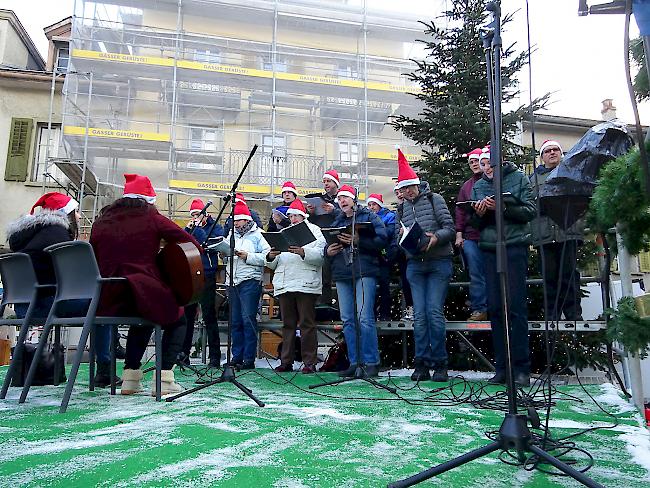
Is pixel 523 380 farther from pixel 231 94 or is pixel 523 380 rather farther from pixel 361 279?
pixel 231 94

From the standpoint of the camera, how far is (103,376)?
4520 mm

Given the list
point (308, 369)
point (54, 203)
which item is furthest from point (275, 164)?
point (54, 203)

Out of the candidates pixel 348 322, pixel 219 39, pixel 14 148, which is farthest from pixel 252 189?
pixel 348 322

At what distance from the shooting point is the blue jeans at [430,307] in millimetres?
4891

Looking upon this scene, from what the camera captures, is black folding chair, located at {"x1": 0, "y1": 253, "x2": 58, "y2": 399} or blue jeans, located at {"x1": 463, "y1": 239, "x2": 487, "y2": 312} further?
blue jeans, located at {"x1": 463, "y1": 239, "x2": 487, "y2": 312}

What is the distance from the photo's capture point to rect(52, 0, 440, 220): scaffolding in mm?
15672

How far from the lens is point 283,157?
52.0 feet

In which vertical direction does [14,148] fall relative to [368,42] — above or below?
below

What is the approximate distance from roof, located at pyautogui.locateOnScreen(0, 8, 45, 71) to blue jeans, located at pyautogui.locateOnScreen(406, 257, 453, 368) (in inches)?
725

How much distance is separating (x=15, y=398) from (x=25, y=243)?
1.19 m

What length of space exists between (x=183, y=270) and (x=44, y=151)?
582 inches

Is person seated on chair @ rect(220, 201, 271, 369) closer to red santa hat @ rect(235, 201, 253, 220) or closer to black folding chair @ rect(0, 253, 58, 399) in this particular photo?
red santa hat @ rect(235, 201, 253, 220)

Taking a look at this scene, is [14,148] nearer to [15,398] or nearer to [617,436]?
[15,398]

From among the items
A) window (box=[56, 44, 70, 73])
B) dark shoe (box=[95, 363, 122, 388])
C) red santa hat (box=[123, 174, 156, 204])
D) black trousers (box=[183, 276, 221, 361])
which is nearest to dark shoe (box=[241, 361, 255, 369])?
black trousers (box=[183, 276, 221, 361])
